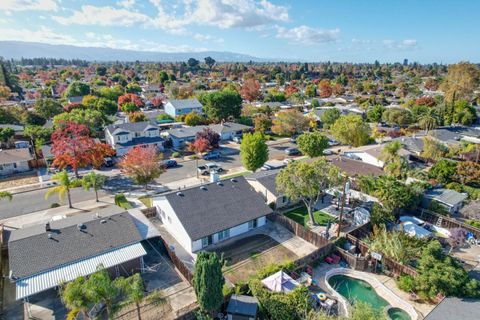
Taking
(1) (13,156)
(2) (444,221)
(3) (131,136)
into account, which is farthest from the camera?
(3) (131,136)

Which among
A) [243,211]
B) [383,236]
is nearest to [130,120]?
[243,211]

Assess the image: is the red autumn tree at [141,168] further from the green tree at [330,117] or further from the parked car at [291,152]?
the green tree at [330,117]

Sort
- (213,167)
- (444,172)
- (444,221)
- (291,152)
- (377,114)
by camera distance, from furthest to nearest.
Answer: (377,114) → (291,152) → (213,167) → (444,172) → (444,221)

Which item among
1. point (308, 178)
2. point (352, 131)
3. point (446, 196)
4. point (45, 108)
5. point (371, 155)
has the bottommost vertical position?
point (446, 196)

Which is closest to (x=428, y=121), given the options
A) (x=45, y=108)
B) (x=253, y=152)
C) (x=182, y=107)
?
(x=253, y=152)

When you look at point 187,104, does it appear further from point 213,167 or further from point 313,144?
point 313,144

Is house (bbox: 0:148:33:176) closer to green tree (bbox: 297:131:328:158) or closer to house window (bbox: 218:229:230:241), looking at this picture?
house window (bbox: 218:229:230:241)

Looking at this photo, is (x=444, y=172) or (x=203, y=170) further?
(x=203, y=170)

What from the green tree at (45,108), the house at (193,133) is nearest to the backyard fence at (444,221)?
the house at (193,133)

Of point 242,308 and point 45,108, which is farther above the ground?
point 45,108
